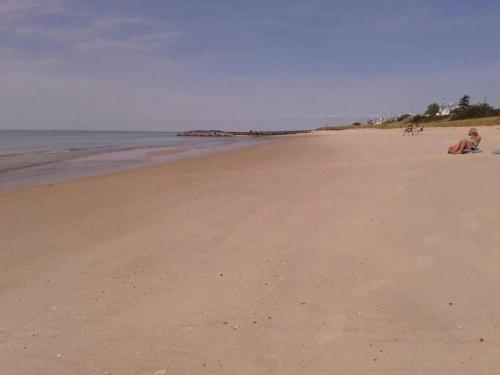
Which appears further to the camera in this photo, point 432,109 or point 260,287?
point 432,109

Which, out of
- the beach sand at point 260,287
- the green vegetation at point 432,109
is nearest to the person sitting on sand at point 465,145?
the beach sand at point 260,287

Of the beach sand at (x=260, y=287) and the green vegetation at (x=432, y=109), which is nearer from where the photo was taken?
the beach sand at (x=260, y=287)

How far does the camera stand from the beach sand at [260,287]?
3.23 meters

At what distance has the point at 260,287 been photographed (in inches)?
172

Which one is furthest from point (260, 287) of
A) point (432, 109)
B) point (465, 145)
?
point (432, 109)

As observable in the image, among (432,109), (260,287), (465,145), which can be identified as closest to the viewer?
(260,287)

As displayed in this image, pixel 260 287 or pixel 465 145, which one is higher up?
pixel 465 145

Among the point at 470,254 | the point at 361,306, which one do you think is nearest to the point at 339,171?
the point at 470,254

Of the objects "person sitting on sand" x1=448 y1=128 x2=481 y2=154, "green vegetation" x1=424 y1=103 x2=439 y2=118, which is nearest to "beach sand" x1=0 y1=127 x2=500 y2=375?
"person sitting on sand" x1=448 y1=128 x2=481 y2=154

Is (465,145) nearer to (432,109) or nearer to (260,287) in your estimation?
(260,287)

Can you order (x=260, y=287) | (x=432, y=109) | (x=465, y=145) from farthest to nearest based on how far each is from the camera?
1. (x=432, y=109)
2. (x=465, y=145)
3. (x=260, y=287)

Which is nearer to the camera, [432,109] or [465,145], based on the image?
[465,145]

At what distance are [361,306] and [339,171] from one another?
28.9ft

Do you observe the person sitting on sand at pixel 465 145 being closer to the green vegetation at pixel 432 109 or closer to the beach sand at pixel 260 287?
the beach sand at pixel 260 287
